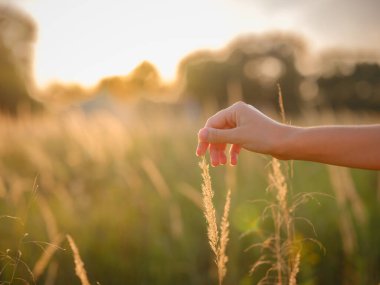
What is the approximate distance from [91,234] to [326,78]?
30414 millimetres

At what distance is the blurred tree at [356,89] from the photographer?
29531 millimetres

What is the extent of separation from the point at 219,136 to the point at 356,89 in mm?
31842

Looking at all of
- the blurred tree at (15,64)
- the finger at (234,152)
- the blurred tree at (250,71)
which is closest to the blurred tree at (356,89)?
the blurred tree at (250,71)

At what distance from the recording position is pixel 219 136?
133cm

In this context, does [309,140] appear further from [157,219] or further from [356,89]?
[356,89]

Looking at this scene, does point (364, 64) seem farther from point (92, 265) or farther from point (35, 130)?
point (92, 265)

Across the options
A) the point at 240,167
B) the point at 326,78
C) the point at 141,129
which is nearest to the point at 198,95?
the point at 326,78

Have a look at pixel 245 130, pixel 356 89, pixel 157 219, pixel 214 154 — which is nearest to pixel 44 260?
pixel 214 154

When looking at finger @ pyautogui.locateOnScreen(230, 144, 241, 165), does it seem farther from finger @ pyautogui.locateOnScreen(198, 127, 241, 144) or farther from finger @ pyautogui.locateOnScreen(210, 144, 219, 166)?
finger @ pyautogui.locateOnScreen(198, 127, 241, 144)

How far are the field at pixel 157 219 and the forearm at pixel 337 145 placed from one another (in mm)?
360

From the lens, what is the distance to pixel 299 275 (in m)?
2.79

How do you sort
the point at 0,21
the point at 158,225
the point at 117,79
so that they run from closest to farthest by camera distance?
1. the point at 117,79
2. the point at 158,225
3. the point at 0,21

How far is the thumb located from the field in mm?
403

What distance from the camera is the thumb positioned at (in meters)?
1.31
